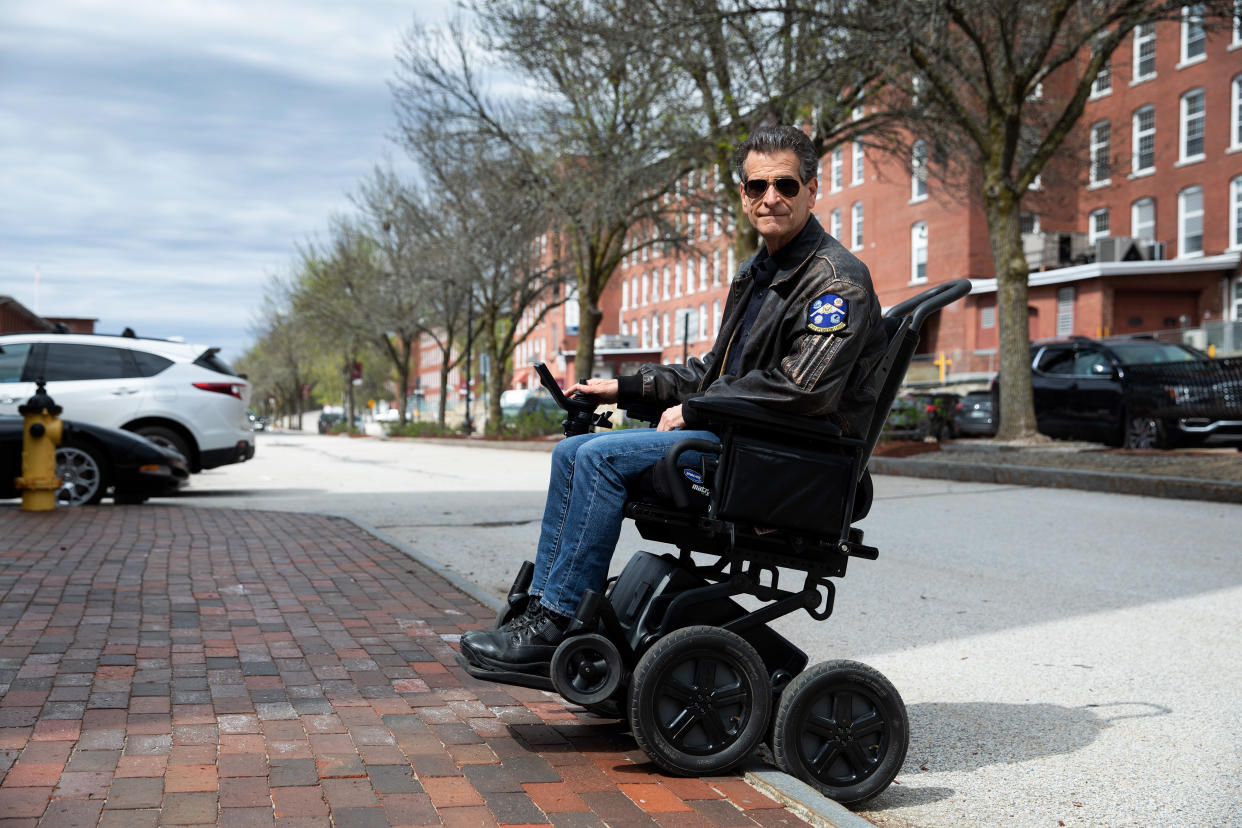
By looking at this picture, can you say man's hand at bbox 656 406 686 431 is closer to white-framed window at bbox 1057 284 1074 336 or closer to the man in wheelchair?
the man in wheelchair

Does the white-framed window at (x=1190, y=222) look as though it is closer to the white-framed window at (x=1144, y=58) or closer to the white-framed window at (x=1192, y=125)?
the white-framed window at (x=1192, y=125)

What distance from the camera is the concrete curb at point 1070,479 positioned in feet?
37.9

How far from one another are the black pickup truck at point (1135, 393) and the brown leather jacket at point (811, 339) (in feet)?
42.6

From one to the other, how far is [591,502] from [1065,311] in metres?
45.5

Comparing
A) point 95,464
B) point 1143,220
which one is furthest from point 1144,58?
point 95,464

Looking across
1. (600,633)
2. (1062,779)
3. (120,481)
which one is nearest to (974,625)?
(1062,779)

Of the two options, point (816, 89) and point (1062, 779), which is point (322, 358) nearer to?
point (816, 89)

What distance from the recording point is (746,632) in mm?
3369

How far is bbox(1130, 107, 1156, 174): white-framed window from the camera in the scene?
44531 mm

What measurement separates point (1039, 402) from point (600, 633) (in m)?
17.2

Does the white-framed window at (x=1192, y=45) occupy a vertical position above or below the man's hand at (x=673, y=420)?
above

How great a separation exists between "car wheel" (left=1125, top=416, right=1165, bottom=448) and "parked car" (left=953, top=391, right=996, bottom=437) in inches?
283

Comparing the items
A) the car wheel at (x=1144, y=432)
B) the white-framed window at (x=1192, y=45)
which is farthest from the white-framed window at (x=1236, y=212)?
the car wheel at (x=1144, y=432)

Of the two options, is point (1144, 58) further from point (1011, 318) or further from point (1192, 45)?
point (1011, 318)
